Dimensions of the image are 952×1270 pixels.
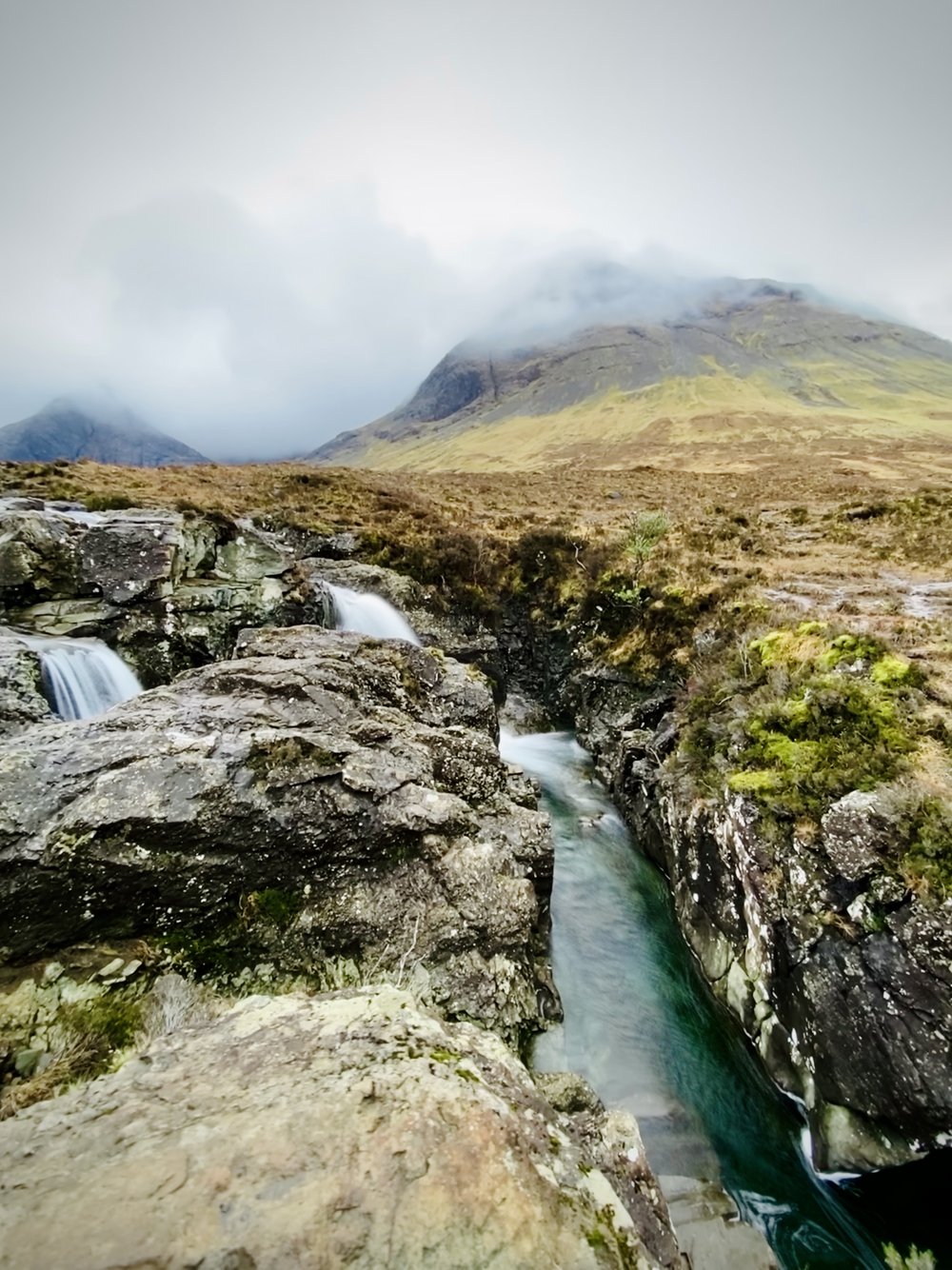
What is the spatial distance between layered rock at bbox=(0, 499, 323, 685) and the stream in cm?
1288

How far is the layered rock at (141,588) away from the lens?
16859mm

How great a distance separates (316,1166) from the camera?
3.81m

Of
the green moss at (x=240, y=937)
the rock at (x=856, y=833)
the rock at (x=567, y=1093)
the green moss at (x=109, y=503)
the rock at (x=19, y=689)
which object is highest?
the green moss at (x=109, y=503)

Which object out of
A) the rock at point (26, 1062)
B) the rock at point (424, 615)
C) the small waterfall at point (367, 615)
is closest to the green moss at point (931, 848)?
the rock at point (26, 1062)

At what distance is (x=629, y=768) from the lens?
54.1 ft

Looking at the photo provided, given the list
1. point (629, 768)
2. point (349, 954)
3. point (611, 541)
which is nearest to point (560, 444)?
point (611, 541)

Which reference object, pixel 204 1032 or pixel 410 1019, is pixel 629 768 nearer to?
pixel 410 1019

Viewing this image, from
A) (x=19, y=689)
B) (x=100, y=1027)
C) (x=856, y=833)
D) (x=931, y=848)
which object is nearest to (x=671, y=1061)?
(x=856, y=833)

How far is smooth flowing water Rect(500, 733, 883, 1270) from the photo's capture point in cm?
778

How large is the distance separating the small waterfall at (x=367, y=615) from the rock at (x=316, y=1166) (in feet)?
54.2

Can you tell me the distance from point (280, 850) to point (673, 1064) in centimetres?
761

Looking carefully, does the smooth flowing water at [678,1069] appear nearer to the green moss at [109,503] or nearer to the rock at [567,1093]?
the rock at [567,1093]

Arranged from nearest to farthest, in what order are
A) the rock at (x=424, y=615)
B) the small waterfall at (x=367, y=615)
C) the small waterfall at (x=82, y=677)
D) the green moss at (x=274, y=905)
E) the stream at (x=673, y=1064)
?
the stream at (x=673, y=1064) → the green moss at (x=274, y=905) → the small waterfall at (x=82, y=677) → the small waterfall at (x=367, y=615) → the rock at (x=424, y=615)

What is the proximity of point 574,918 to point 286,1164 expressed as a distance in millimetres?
10214
